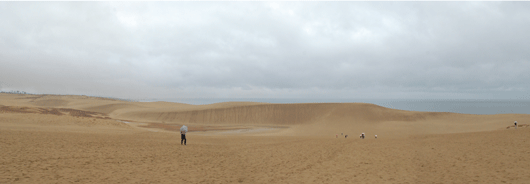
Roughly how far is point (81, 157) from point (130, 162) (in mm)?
2007

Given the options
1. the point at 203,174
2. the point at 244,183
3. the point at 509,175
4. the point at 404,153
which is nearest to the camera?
the point at 509,175

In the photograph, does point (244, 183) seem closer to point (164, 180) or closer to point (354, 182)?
point (164, 180)

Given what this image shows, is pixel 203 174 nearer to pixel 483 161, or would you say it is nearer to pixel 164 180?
pixel 164 180

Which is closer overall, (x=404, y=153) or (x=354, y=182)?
(x=354, y=182)

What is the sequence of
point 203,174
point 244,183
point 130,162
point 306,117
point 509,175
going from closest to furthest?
point 509,175 < point 244,183 < point 203,174 < point 130,162 < point 306,117

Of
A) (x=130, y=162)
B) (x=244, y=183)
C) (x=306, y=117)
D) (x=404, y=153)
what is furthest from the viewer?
(x=306, y=117)

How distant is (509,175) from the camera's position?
7691 mm

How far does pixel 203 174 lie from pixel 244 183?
1775 mm

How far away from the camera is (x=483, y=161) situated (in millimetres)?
9500

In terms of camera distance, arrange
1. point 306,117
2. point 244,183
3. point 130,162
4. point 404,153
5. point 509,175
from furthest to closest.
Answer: point 306,117 < point 404,153 < point 130,162 < point 244,183 < point 509,175

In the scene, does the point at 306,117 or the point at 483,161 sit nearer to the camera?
the point at 483,161

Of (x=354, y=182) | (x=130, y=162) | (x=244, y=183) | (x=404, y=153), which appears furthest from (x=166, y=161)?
(x=404, y=153)

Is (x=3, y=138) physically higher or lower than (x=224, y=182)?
higher

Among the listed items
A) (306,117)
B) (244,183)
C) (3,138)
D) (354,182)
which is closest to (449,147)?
(354,182)
